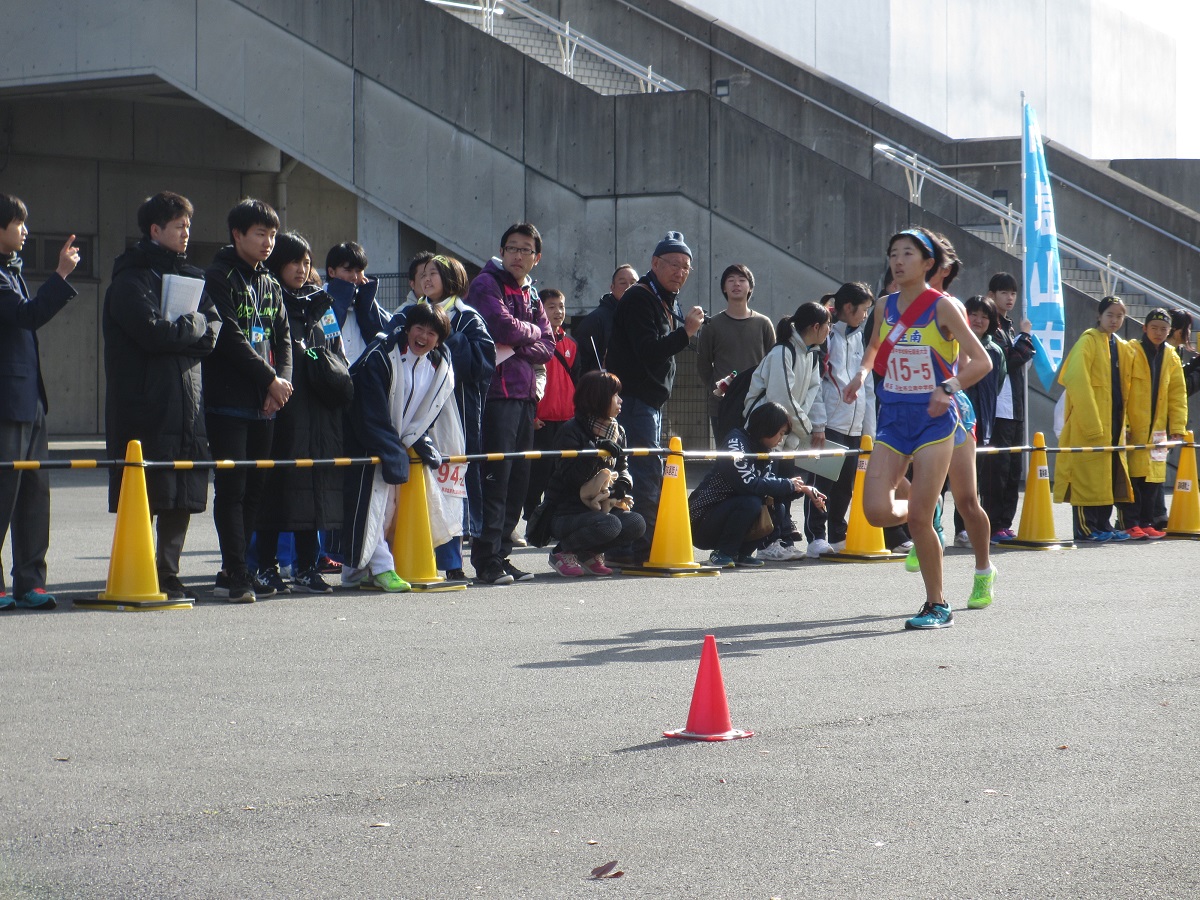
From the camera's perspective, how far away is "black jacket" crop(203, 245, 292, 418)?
8.98 metres

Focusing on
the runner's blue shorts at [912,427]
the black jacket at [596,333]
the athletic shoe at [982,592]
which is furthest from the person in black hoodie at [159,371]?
the athletic shoe at [982,592]

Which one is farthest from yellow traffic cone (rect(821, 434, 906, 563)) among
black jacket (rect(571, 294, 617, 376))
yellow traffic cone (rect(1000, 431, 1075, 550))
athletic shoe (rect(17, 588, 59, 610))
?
athletic shoe (rect(17, 588, 59, 610))

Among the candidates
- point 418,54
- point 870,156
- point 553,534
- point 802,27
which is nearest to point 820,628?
point 553,534

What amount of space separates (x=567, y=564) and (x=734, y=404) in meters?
2.33

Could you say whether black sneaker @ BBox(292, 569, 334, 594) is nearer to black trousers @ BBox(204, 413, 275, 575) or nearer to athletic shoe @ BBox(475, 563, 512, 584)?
black trousers @ BBox(204, 413, 275, 575)

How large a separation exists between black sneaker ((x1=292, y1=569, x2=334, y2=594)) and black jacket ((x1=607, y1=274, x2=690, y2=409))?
8.57ft

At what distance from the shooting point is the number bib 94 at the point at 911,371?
28.3 feet

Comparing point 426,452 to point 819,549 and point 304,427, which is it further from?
point 819,549

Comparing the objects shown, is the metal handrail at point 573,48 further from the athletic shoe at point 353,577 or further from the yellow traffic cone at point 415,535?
the athletic shoe at point 353,577

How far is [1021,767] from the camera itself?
5.32 meters

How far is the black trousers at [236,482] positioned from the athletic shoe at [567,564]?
2.25 metres

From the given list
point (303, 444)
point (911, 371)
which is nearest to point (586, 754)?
point (911, 371)

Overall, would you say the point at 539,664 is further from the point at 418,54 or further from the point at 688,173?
the point at 418,54

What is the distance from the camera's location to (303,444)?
9594 mm
